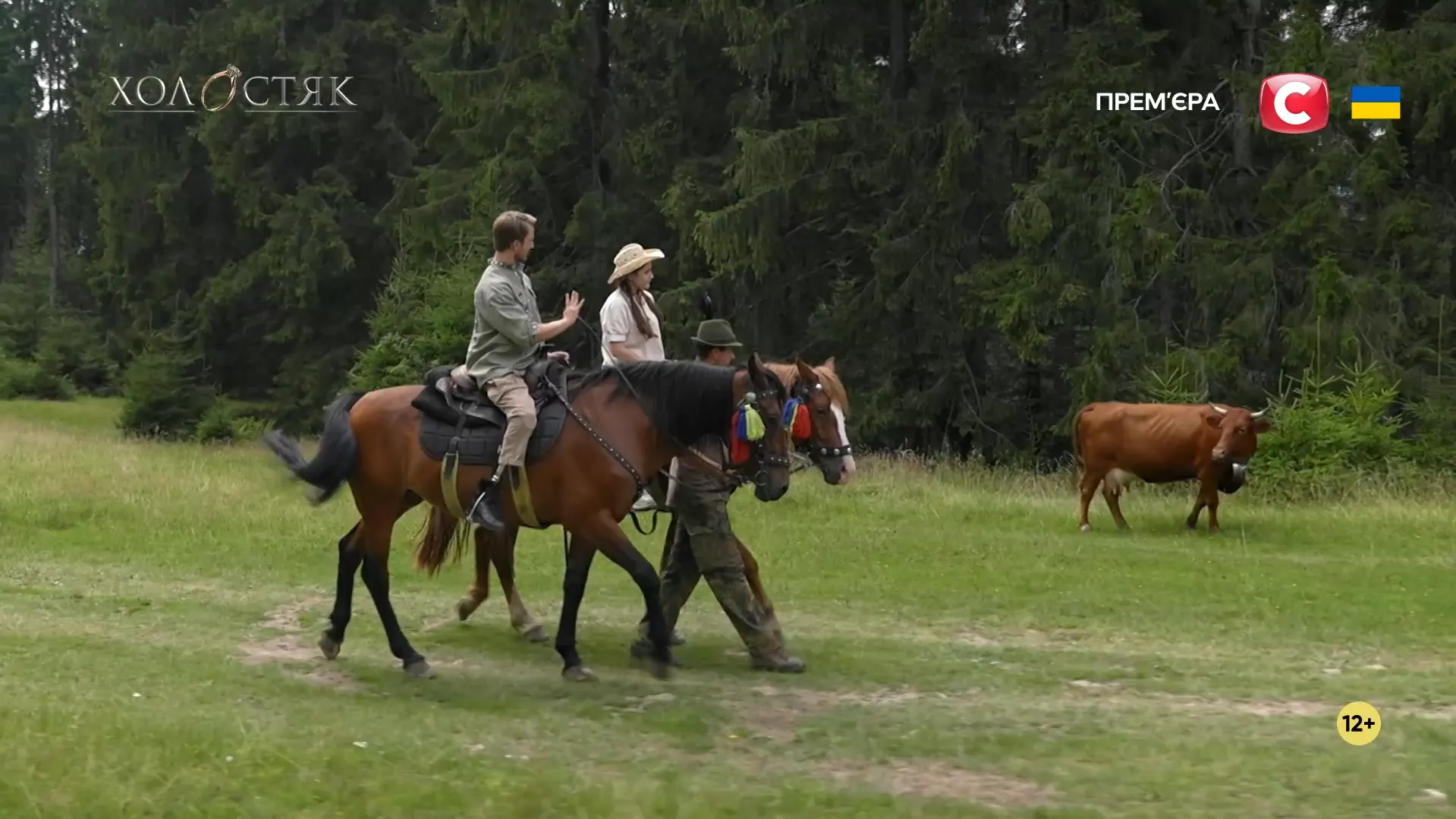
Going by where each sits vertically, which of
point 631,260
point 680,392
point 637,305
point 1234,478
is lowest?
point 1234,478

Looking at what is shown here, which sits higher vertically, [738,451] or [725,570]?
[738,451]

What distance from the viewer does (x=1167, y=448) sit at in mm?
13914

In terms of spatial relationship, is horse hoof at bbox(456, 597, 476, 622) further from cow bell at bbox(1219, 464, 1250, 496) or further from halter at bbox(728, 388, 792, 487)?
cow bell at bbox(1219, 464, 1250, 496)

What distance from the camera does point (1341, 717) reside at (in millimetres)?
6242

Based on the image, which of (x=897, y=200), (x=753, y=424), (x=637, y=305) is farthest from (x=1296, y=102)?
(x=753, y=424)

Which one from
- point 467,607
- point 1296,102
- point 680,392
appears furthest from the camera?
point 1296,102

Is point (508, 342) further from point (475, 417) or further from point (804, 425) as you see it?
point (804, 425)

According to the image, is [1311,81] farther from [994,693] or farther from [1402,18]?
[994,693]

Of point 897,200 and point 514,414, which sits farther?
point 897,200

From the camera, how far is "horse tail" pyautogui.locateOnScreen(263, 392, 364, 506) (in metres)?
7.75

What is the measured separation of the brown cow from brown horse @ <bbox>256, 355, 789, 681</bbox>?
744 cm

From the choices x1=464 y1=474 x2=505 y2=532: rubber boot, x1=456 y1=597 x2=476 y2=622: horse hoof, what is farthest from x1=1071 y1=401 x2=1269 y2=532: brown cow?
x1=464 y1=474 x2=505 y2=532: rubber boot

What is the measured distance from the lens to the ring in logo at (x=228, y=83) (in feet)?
102

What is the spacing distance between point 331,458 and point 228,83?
2713 cm
